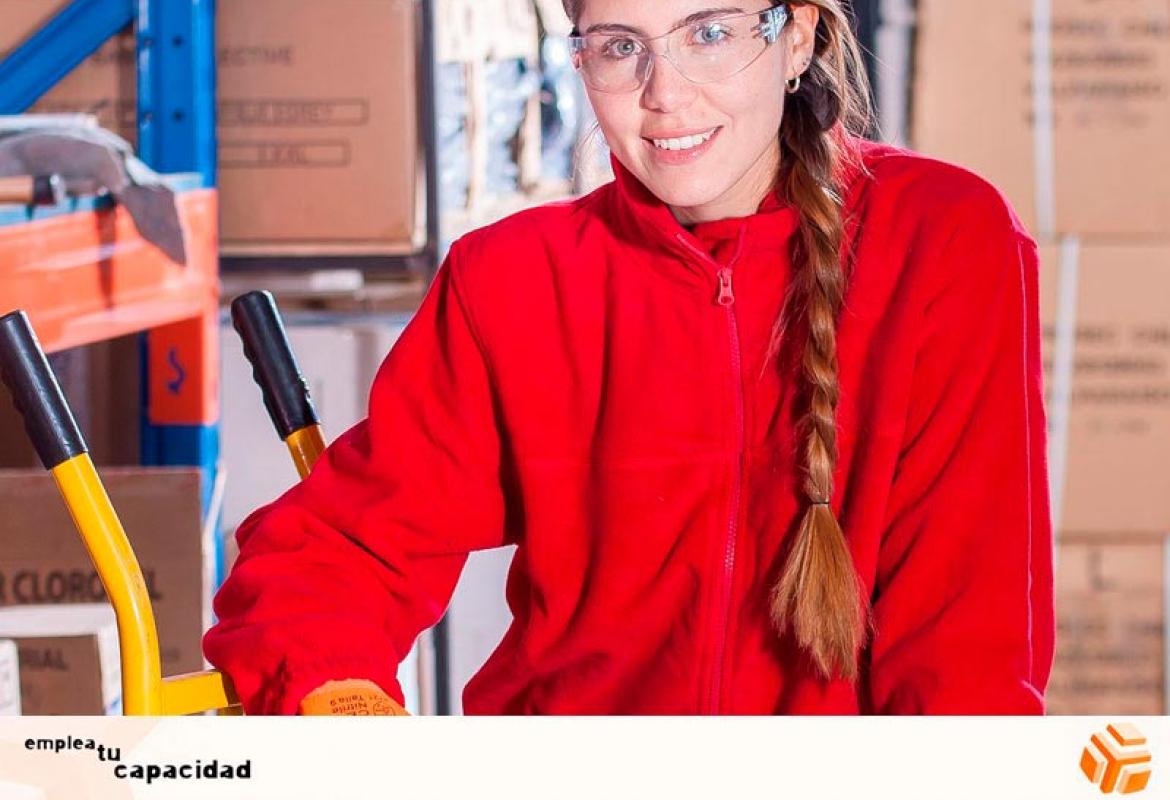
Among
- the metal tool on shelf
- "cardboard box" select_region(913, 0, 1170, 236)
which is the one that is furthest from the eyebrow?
"cardboard box" select_region(913, 0, 1170, 236)

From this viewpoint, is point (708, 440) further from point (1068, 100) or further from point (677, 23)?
point (1068, 100)

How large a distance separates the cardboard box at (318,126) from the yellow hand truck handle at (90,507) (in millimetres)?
1235

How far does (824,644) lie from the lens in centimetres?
122

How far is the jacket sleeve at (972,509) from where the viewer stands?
3.89ft

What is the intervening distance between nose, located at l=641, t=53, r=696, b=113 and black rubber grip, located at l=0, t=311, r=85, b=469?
1.59 ft

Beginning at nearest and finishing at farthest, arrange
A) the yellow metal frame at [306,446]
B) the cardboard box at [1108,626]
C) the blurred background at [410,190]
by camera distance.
Result: the yellow metal frame at [306,446] → the blurred background at [410,190] → the cardboard box at [1108,626]

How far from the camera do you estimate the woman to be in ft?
3.97

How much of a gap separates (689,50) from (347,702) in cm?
54

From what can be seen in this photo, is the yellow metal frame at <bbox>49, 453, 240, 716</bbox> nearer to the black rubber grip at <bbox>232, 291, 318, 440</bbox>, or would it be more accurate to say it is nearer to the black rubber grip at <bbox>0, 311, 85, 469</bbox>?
the black rubber grip at <bbox>0, 311, 85, 469</bbox>

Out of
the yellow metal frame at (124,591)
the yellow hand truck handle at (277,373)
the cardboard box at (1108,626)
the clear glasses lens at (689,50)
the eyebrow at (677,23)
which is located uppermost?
the eyebrow at (677,23)

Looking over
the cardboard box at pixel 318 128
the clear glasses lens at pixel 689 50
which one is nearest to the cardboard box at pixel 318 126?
the cardboard box at pixel 318 128
